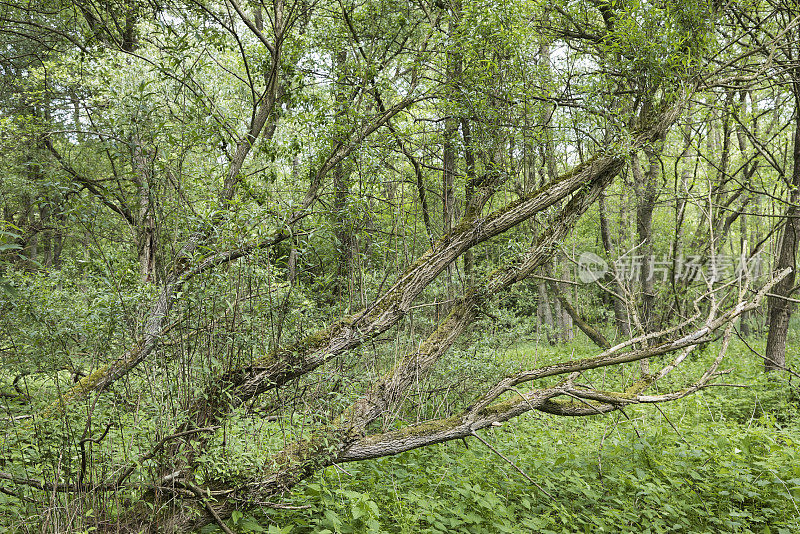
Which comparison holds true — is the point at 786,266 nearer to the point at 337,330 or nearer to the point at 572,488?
the point at 572,488

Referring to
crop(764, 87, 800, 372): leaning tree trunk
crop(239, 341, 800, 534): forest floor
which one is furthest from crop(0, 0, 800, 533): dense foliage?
crop(764, 87, 800, 372): leaning tree trunk

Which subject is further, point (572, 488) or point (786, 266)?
point (786, 266)

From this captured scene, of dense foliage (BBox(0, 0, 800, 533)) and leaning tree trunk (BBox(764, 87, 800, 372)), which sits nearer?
dense foliage (BBox(0, 0, 800, 533))

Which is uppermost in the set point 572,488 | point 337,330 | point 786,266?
point 786,266

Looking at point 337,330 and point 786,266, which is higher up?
point 786,266

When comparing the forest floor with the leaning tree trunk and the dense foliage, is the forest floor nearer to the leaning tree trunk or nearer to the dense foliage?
the dense foliage

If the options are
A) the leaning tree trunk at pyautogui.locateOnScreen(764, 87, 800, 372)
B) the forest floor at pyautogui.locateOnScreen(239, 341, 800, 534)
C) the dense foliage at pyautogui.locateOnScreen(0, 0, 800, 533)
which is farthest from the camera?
the leaning tree trunk at pyautogui.locateOnScreen(764, 87, 800, 372)

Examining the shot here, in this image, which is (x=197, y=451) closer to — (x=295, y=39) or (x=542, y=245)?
(x=542, y=245)

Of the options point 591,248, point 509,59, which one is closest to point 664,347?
point 509,59

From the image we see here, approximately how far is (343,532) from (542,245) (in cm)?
346

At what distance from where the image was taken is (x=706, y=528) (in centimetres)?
382

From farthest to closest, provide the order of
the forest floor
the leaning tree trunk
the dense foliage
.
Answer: the leaning tree trunk, the forest floor, the dense foliage

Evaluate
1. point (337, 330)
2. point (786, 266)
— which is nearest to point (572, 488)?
point (337, 330)

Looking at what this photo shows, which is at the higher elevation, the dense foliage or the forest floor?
the dense foliage
